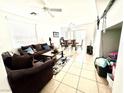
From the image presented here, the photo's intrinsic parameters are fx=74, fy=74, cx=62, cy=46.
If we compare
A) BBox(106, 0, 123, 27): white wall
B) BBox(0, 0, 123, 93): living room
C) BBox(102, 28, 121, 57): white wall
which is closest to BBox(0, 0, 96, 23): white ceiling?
BBox(0, 0, 123, 93): living room

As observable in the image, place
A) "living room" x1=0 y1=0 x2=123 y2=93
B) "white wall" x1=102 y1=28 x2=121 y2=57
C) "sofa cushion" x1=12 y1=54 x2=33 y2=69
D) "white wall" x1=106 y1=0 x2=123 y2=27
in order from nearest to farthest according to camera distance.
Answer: "white wall" x1=106 y1=0 x2=123 y2=27
"sofa cushion" x1=12 y1=54 x2=33 y2=69
"living room" x1=0 y1=0 x2=123 y2=93
"white wall" x1=102 y1=28 x2=121 y2=57

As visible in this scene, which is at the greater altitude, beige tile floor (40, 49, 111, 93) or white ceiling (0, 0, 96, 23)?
white ceiling (0, 0, 96, 23)

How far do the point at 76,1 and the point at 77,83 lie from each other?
2659mm

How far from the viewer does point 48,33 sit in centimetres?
617

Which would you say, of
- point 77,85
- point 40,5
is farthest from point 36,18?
point 77,85

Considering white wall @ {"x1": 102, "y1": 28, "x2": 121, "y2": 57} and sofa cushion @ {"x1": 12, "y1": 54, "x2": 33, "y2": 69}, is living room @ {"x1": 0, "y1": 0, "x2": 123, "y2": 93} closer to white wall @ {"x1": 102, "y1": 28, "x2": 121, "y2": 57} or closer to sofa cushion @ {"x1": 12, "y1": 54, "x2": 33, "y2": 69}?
white wall @ {"x1": 102, "y1": 28, "x2": 121, "y2": 57}

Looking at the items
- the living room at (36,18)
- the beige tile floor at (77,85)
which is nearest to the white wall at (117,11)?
the living room at (36,18)

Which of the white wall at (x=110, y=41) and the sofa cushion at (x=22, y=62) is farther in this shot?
the white wall at (x=110, y=41)

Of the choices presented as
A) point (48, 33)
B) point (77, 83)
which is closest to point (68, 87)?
point (77, 83)

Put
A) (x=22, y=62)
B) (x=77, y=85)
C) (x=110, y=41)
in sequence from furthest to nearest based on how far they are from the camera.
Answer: (x=110, y=41)
(x=77, y=85)
(x=22, y=62)

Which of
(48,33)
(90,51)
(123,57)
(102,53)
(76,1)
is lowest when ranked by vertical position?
(90,51)

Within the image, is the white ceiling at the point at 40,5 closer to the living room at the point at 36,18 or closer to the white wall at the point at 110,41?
the living room at the point at 36,18

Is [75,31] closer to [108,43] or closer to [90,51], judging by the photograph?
[90,51]

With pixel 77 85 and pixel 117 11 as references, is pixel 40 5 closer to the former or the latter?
pixel 117 11
